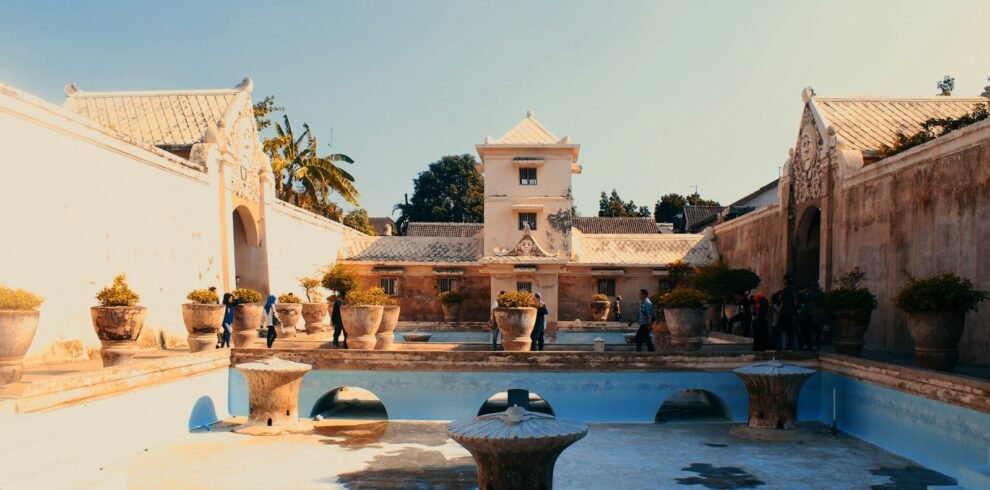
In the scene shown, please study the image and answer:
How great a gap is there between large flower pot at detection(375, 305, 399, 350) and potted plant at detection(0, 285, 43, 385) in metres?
5.74

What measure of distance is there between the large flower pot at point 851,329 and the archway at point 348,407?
7127mm

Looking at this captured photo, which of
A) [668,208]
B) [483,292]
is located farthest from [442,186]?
[483,292]

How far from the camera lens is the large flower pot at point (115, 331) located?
29.3 ft

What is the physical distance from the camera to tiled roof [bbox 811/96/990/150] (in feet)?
49.6

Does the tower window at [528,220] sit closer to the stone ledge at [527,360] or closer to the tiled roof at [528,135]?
the tiled roof at [528,135]

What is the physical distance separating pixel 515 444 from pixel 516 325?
600 centimetres

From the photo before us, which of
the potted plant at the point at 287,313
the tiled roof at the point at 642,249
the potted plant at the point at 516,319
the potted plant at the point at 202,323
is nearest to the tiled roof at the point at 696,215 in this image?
the tiled roof at the point at 642,249

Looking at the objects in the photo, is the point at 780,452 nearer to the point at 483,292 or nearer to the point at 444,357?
the point at 444,357

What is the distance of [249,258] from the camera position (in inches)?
733

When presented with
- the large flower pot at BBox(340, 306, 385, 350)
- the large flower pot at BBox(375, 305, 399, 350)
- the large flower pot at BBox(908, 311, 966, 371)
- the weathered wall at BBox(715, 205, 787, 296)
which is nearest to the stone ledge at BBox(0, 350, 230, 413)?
the large flower pot at BBox(340, 306, 385, 350)

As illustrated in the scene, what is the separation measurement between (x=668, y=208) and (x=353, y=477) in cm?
4548

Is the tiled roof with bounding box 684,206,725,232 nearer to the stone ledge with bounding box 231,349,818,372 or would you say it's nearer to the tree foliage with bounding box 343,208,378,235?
the tree foliage with bounding box 343,208,378,235

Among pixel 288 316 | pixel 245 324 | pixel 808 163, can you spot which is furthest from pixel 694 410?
pixel 288 316

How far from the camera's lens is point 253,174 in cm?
1814
